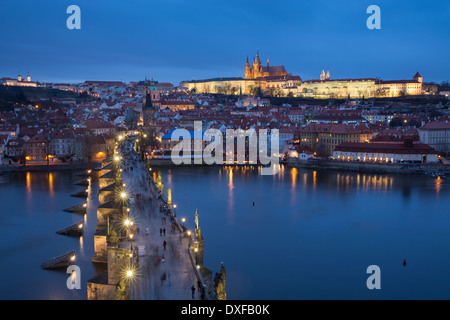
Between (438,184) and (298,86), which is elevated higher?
(298,86)

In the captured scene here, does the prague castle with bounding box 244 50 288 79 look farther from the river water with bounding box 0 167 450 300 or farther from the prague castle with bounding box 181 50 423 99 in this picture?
the river water with bounding box 0 167 450 300

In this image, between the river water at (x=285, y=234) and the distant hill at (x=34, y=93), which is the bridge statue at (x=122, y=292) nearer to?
the river water at (x=285, y=234)

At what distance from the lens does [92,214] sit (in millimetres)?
10258

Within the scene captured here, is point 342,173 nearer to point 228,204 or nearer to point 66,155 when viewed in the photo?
point 228,204

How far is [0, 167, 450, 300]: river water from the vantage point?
6.47 m

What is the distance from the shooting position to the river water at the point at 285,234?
6.47m

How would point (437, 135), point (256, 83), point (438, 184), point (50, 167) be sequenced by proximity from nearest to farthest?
1. point (438, 184)
2. point (50, 167)
3. point (437, 135)
4. point (256, 83)

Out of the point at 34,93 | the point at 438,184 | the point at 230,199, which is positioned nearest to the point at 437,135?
the point at 438,184

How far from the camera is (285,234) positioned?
29.3 ft

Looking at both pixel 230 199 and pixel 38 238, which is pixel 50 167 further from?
pixel 38 238

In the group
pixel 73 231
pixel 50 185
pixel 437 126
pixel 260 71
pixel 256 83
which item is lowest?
pixel 73 231

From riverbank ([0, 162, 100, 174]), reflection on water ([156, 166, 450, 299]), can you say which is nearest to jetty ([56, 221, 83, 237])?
reflection on water ([156, 166, 450, 299])
